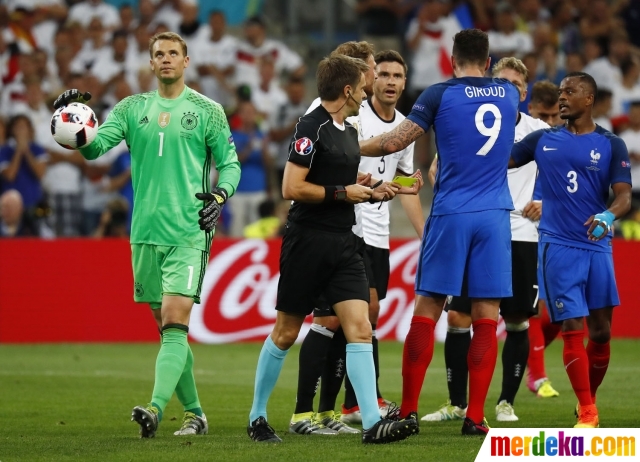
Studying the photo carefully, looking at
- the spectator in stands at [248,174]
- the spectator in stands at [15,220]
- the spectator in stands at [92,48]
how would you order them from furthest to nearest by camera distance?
the spectator in stands at [92,48]
the spectator in stands at [248,174]
the spectator in stands at [15,220]

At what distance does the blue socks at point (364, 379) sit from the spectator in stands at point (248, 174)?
35.5 feet

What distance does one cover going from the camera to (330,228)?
780 centimetres

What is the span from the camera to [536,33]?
20984 mm

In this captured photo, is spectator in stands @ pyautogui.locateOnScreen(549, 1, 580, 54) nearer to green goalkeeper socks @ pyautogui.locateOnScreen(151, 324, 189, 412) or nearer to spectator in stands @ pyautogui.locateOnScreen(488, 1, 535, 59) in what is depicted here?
spectator in stands @ pyautogui.locateOnScreen(488, 1, 535, 59)

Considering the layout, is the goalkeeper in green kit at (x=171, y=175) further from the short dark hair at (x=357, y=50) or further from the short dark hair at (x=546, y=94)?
the short dark hair at (x=546, y=94)

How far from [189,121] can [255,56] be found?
11727 millimetres

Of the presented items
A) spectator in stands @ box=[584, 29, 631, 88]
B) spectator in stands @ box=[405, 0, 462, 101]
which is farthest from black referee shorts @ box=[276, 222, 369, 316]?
spectator in stands @ box=[584, 29, 631, 88]

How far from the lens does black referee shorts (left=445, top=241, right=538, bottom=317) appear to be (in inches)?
383

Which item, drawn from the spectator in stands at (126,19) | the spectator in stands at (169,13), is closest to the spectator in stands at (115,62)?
the spectator in stands at (126,19)

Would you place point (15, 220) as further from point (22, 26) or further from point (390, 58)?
point (390, 58)

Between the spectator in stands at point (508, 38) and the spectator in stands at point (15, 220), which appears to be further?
the spectator in stands at point (508, 38)

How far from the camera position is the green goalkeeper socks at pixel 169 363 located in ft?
25.6

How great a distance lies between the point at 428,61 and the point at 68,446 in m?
13.7

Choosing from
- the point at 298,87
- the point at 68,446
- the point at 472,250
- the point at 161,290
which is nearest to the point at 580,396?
the point at 472,250
